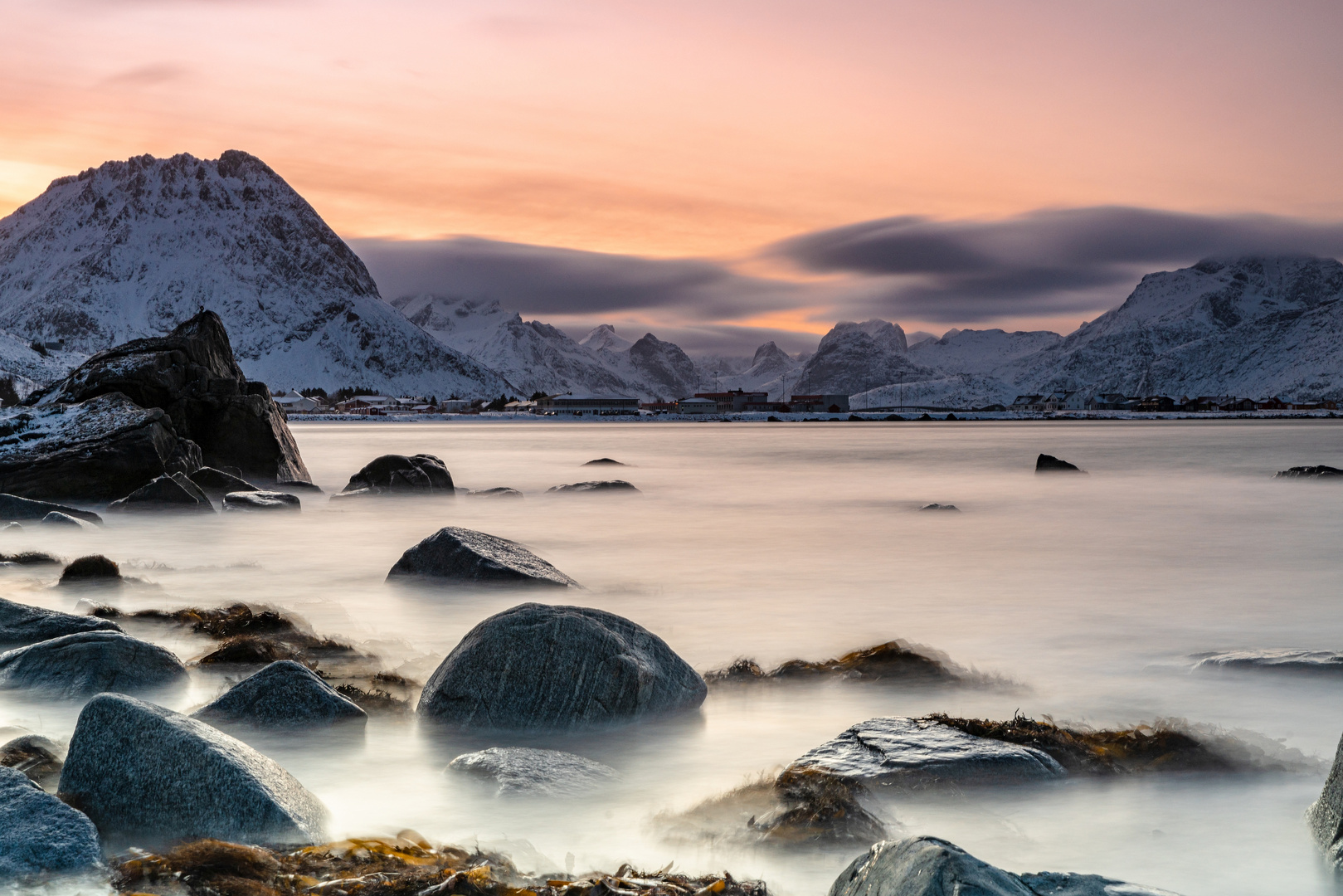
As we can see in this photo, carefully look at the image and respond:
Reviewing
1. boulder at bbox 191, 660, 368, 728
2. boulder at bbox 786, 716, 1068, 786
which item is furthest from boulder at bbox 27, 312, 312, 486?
boulder at bbox 786, 716, 1068, 786

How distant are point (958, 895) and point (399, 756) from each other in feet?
15.8

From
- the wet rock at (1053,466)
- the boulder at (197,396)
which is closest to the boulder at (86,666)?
the boulder at (197,396)

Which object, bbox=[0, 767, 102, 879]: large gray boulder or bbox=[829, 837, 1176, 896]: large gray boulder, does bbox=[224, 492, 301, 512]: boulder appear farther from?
bbox=[829, 837, 1176, 896]: large gray boulder

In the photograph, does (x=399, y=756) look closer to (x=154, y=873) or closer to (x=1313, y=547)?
(x=154, y=873)

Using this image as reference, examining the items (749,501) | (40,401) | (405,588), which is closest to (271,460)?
(40,401)

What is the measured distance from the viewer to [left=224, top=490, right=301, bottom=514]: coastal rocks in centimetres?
2494

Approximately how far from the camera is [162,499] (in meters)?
23.7

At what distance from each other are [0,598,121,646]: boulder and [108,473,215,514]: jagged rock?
13.8 metres

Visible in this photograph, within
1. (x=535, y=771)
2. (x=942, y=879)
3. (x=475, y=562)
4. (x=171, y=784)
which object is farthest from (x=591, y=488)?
(x=942, y=879)

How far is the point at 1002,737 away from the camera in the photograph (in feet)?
25.3

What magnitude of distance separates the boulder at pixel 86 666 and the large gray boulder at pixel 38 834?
3.43 meters

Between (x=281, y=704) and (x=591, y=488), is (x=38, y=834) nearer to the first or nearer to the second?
(x=281, y=704)

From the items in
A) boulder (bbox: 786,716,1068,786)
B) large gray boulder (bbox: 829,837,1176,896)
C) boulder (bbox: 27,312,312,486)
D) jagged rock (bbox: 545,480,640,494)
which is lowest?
jagged rock (bbox: 545,480,640,494)

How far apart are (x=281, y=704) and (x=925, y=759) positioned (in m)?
4.88
